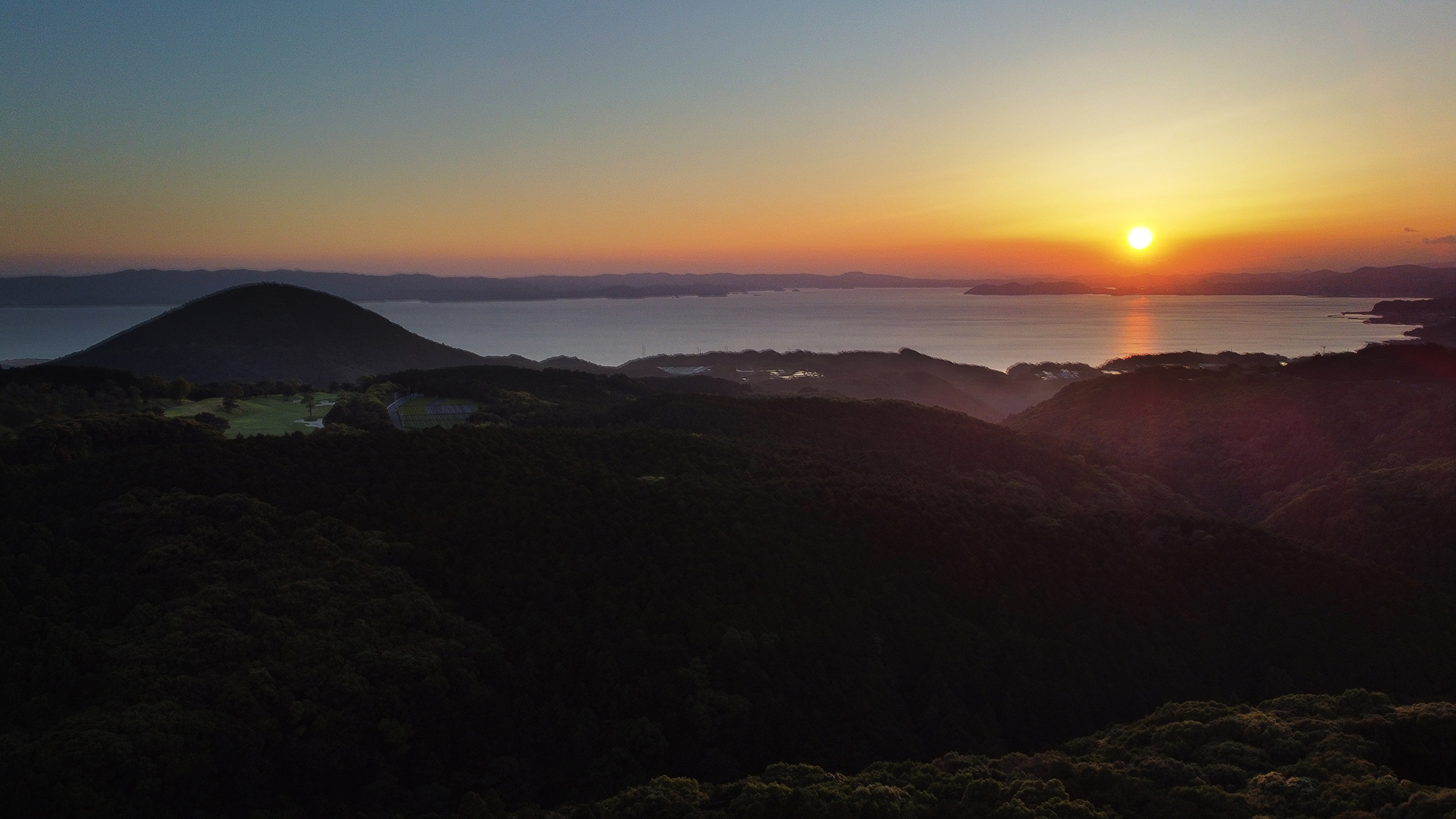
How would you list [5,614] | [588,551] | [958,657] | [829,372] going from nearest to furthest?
[5,614]
[958,657]
[588,551]
[829,372]

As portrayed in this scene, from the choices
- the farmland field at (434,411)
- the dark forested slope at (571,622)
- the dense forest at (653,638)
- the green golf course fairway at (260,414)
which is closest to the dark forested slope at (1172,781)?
the dense forest at (653,638)

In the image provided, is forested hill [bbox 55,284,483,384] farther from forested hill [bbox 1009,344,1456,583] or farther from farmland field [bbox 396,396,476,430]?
forested hill [bbox 1009,344,1456,583]

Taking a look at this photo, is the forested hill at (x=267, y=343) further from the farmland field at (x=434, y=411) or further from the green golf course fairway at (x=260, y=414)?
the green golf course fairway at (x=260, y=414)

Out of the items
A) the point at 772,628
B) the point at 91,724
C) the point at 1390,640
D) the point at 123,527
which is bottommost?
the point at 1390,640

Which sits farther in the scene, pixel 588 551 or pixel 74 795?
pixel 588 551

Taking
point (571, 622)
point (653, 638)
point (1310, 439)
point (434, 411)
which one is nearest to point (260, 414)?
point (434, 411)

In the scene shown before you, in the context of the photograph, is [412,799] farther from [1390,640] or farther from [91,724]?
[1390,640]

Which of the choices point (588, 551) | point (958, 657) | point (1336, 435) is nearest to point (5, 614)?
point (588, 551)
